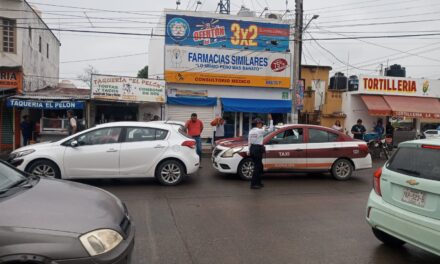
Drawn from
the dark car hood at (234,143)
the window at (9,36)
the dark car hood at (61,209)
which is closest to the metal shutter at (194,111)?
the window at (9,36)

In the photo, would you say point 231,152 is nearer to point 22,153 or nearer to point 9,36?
point 22,153

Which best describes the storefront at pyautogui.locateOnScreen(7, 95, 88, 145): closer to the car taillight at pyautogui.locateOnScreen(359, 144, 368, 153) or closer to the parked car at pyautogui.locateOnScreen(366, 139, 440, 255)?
the car taillight at pyautogui.locateOnScreen(359, 144, 368, 153)

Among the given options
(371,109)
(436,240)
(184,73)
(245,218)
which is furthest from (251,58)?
(436,240)

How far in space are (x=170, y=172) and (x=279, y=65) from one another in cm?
1322

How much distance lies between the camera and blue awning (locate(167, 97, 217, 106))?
19844 mm

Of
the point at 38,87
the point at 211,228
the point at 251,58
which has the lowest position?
the point at 211,228

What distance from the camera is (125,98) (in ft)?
59.7

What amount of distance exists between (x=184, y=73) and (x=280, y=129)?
9976mm

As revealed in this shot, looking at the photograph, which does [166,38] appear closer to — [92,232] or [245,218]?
[245,218]

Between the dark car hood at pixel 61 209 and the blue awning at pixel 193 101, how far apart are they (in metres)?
15.6

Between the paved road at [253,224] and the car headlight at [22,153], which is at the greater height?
the car headlight at [22,153]

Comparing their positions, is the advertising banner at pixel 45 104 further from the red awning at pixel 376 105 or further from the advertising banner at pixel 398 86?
the advertising banner at pixel 398 86

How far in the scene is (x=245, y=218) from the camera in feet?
22.7

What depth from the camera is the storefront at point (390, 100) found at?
894 inches
